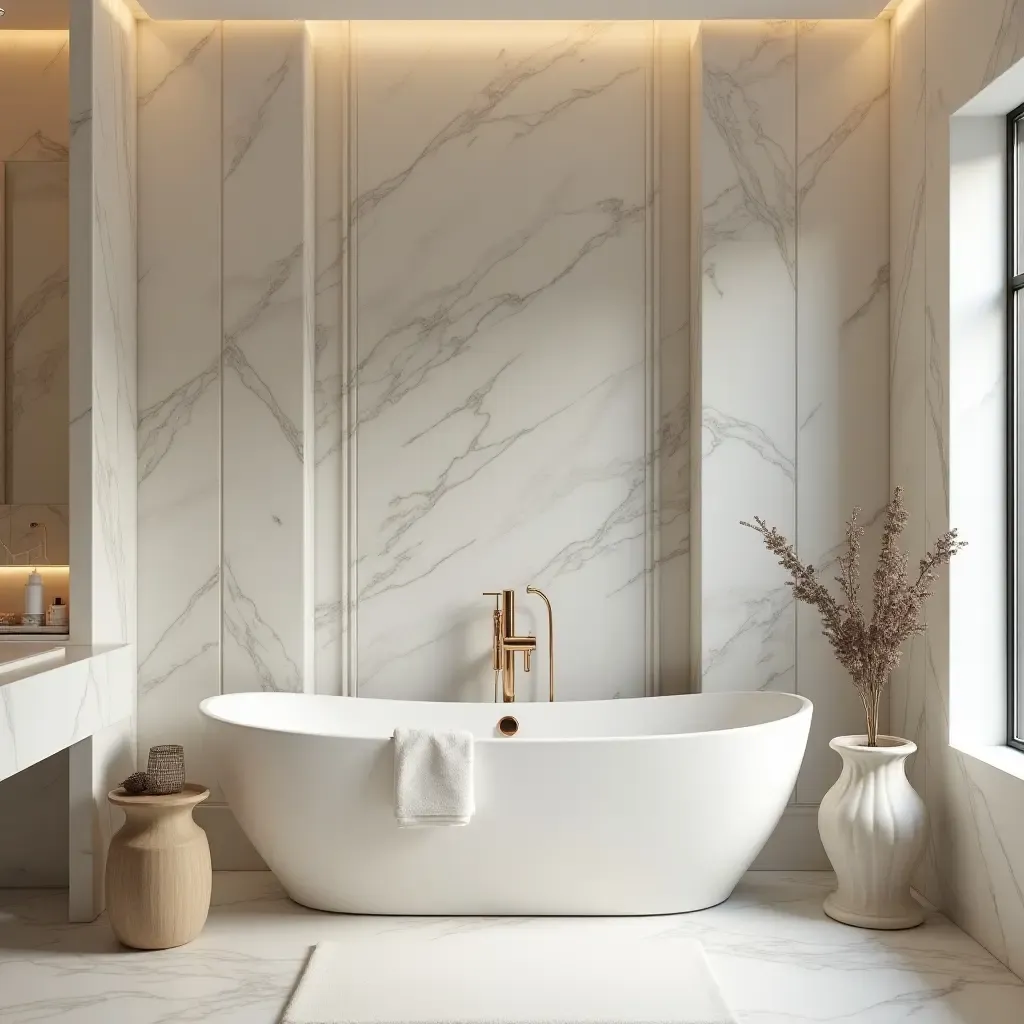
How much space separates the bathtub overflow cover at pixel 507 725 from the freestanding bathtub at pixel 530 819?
51cm

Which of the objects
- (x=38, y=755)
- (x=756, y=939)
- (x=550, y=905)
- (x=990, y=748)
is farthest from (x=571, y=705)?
(x=38, y=755)

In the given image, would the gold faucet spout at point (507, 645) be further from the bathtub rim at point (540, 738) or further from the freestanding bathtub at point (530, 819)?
the freestanding bathtub at point (530, 819)

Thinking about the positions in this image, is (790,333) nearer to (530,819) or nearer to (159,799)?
(530,819)

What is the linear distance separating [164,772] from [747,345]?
2260 mm

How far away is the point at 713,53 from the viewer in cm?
361

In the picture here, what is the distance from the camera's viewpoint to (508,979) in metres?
2.63

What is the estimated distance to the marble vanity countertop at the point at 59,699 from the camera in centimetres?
254

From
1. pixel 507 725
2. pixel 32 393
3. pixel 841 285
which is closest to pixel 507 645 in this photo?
pixel 507 725

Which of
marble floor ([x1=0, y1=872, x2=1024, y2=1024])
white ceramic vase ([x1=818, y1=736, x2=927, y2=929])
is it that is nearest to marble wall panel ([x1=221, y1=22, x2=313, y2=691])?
marble floor ([x1=0, y1=872, x2=1024, y2=1024])

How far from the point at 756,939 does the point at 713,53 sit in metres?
2.77

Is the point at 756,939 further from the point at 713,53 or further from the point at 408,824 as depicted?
the point at 713,53

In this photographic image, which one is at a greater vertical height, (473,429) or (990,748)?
(473,429)

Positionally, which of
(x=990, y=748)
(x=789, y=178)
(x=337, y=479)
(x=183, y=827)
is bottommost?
(x=183, y=827)

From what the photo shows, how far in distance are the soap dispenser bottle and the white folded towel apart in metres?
1.37
